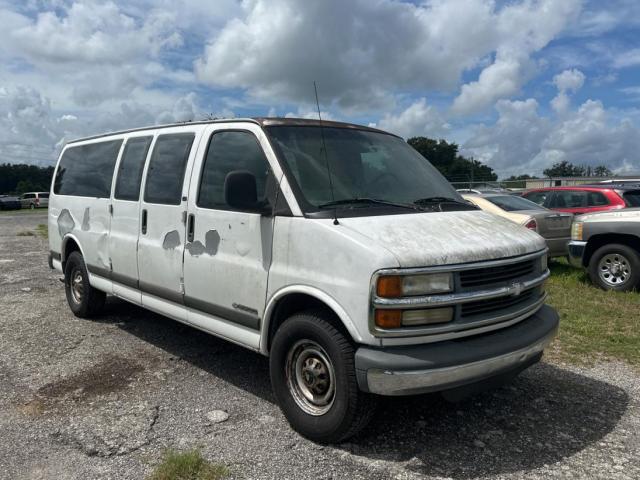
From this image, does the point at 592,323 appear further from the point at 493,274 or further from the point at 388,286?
the point at 388,286

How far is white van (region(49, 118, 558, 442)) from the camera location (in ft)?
10.3

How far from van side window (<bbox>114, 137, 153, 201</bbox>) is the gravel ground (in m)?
1.55

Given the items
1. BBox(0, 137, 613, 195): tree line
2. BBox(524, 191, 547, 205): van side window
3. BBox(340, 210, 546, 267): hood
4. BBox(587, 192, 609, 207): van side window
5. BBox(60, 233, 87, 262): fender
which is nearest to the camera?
BBox(340, 210, 546, 267): hood

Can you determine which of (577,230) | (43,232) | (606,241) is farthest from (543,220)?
(43,232)

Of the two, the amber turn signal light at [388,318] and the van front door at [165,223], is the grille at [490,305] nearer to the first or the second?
the amber turn signal light at [388,318]

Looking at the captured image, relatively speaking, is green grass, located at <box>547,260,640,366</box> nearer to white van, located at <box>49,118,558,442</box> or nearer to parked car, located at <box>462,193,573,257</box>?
parked car, located at <box>462,193,573,257</box>

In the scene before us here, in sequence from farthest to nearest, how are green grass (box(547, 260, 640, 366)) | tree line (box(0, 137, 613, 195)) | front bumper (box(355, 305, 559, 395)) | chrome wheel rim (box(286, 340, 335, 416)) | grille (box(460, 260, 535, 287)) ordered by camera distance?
1. tree line (box(0, 137, 613, 195))
2. green grass (box(547, 260, 640, 366))
3. chrome wheel rim (box(286, 340, 335, 416))
4. grille (box(460, 260, 535, 287))
5. front bumper (box(355, 305, 559, 395))

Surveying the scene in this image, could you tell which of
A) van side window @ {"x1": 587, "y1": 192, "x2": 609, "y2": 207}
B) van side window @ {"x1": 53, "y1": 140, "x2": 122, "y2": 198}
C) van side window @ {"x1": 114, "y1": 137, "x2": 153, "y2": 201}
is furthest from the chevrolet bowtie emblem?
van side window @ {"x1": 587, "y1": 192, "x2": 609, "y2": 207}

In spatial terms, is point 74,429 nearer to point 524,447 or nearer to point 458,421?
point 458,421

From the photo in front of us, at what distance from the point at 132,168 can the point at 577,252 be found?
6.72 metres

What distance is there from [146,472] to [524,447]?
92.4 inches

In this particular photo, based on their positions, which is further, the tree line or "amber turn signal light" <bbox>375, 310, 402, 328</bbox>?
the tree line

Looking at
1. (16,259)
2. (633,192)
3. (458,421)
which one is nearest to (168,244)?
(458,421)

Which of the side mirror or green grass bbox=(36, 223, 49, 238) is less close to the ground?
the side mirror
